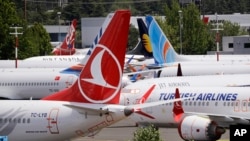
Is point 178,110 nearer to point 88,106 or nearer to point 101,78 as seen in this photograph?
point 101,78

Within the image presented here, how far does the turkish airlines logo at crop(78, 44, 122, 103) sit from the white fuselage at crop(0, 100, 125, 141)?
0.38 metres

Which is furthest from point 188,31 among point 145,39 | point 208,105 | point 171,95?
point 208,105

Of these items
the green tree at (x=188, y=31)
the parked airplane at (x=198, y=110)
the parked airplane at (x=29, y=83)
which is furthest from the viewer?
the green tree at (x=188, y=31)

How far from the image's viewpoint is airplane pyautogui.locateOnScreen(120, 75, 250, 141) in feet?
124

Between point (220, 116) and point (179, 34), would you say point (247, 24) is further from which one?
point (220, 116)

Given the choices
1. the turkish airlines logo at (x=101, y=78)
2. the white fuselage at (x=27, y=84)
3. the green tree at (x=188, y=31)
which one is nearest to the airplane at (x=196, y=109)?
the turkish airlines logo at (x=101, y=78)

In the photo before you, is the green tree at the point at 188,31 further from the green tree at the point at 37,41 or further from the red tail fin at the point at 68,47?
the red tail fin at the point at 68,47

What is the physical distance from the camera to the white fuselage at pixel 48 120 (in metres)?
31.9

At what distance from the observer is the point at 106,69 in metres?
32.4

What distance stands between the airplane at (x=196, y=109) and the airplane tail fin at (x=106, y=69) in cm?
642

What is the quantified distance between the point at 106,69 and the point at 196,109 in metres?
10.3

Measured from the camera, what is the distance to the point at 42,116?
32.8 m

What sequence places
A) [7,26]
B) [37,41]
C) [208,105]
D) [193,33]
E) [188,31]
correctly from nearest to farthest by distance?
[208,105] → [7,26] → [37,41] → [193,33] → [188,31]

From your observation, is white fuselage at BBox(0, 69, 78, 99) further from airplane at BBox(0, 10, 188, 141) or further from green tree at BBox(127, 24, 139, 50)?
green tree at BBox(127, 24, 139, 50)
